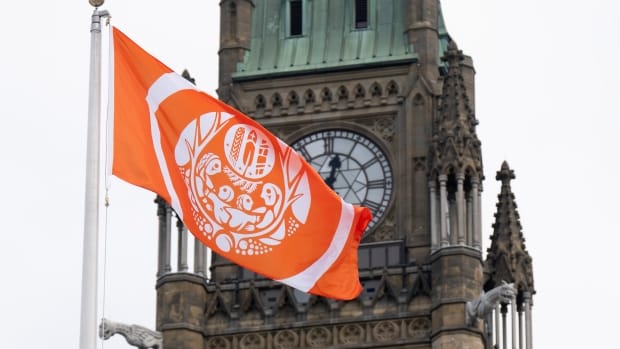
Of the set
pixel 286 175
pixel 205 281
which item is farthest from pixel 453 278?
pixel 286 175

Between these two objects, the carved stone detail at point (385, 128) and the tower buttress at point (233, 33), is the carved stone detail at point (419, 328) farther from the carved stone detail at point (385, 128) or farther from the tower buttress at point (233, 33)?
the tower buttress at point (233, 33)

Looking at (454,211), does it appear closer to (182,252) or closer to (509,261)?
(509,261)

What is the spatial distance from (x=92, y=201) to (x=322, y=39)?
31.7m

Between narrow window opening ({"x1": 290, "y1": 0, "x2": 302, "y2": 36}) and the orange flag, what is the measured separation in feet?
84.9

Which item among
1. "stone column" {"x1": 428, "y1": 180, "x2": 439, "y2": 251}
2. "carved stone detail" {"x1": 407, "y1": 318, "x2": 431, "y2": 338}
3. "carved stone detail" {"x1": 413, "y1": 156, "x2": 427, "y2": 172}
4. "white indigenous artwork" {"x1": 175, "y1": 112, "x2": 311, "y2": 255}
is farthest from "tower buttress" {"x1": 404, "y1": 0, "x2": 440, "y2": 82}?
"white indigenous artwork" {"x1": 175, "y1": 112, "x2": 311, "y2": 255}

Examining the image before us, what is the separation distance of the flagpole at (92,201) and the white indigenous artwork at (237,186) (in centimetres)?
388

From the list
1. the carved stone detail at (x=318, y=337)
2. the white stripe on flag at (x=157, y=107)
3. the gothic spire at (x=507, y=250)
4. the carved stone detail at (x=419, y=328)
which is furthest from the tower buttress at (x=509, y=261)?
the white stripe on flag at (x=157, y=107)

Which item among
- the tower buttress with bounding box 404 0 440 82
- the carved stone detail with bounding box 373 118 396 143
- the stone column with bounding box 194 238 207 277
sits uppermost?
the tower buttress with bounding box 404 0 440 82

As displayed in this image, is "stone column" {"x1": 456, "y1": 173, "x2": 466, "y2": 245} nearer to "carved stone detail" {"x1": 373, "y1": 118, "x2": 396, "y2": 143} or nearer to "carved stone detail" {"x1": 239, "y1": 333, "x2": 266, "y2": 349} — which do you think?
"carved stone detail" {"x1": 373, "y1": 118, "x2": 396, "y2": 143}

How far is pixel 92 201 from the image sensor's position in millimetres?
36938

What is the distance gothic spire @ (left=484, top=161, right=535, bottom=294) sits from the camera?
65.8 meters

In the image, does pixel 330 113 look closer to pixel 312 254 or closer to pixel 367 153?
pixel 367 153

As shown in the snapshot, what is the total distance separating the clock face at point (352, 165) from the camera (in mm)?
65562

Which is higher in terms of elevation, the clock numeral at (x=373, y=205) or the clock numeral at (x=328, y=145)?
the clock numeral at (x=328, y=145)
